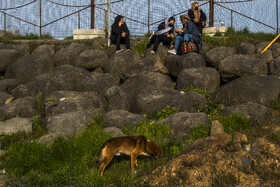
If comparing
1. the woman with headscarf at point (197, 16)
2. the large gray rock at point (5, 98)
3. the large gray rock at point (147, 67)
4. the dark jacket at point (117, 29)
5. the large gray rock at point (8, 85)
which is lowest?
the large gray rock at point (5, 98)

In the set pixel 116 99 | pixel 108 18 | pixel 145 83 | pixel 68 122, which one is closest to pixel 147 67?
pixel 145 83

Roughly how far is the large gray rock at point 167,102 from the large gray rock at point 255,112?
3.40ft

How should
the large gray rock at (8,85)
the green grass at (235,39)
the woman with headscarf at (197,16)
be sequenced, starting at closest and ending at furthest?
the large gray rock at (8,85), the green grass at (235,39), the woman with headscarf at (197,16)

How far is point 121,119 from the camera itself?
Result: 8.45m

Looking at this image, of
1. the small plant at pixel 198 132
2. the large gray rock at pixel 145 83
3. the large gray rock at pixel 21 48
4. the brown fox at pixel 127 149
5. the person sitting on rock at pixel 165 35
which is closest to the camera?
the brown fox at pixel 127 149

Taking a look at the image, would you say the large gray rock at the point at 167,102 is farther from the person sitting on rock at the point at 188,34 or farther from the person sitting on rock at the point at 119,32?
the person sitting on rock at the point at 119,32

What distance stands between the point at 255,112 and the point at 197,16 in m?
6.33

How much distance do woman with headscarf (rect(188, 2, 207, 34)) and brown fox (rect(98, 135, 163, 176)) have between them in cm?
887

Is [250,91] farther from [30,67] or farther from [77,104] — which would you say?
[30,67]

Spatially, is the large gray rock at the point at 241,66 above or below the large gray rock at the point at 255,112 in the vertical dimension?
above

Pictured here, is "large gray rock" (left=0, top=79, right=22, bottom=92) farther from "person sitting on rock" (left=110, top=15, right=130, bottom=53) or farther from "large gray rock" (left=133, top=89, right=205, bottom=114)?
"large gray rock" (left=133, top=89, right=205, bottom=114)

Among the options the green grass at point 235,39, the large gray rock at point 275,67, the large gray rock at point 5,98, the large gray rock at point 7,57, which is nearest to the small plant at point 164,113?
the large gray rock at point 275,67

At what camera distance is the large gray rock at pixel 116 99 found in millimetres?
9824

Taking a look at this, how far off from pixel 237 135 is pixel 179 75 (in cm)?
508
